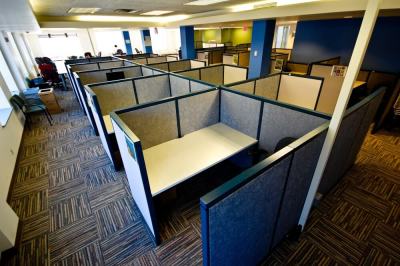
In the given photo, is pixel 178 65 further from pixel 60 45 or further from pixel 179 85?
pixel 60 45

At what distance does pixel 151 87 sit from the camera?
10.8 feet

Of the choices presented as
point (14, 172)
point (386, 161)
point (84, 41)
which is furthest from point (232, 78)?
point (84, 41)

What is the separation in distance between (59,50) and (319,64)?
612 inches

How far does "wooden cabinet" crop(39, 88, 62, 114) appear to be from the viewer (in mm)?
4852

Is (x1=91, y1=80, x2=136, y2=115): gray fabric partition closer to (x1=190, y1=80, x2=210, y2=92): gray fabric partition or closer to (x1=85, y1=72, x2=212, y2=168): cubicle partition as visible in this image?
(x1=85, y1=72, x2=212, y2=168): cubicle partition

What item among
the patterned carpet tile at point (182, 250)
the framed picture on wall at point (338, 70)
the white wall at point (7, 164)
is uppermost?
the framed picture on wall at point (338, 70)

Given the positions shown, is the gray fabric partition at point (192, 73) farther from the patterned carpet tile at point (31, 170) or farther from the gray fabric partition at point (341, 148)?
the patterned carpet tile at point (31, 170)

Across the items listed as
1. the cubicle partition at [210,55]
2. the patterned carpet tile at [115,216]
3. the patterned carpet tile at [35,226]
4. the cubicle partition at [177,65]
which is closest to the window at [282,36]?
the cubicle partition at [210,55]

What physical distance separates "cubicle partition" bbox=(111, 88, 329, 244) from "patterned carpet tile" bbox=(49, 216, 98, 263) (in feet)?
1.91

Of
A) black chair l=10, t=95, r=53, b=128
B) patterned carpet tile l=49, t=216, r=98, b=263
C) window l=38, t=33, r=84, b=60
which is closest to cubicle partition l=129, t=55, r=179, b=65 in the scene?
black chair l=10, t=95, r=53, b=128

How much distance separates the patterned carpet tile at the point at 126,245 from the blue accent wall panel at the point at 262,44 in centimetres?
441

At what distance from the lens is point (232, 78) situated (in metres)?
4.24

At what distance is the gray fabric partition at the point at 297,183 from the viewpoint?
1267mm

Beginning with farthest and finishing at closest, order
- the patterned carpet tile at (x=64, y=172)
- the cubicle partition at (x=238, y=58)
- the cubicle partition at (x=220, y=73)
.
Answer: the cubicle partition at (x=238, y=58) → the cubicle partition at (x=220, y=73) → the patterned carpet tile at (x=64, y=172)
